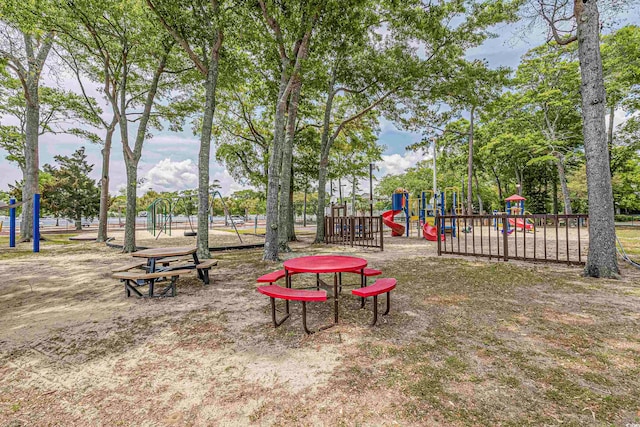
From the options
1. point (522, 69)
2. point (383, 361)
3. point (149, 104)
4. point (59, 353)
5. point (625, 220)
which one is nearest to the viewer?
point (383, 361)

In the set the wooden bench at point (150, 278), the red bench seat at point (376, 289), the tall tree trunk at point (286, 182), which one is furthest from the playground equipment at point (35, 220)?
the red bench seat at point (376, 289)

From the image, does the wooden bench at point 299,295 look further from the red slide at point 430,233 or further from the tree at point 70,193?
the tree at point 70,193

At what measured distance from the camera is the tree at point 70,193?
2788cm

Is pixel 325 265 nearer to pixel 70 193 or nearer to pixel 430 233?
pixel 430 233

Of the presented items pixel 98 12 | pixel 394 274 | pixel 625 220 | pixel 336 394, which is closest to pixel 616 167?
pixel 625 220

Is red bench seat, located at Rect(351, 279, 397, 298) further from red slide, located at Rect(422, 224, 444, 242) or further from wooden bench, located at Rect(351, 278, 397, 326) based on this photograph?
red slide, located at Rect(422, 224, 444, 242)

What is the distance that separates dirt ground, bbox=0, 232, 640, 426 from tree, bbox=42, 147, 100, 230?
Result: 100.0 ft

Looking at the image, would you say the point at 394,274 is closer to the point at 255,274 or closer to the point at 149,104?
the point at 255,274

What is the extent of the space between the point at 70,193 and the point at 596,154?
37593 mm

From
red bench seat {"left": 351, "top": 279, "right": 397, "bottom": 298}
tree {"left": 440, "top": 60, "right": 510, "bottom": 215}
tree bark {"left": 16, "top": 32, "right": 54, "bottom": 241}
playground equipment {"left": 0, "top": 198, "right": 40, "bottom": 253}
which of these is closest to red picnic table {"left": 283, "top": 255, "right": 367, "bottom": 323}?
red bench seat {"left": 351, "top": 279, "right": 397, "bottom": 298}

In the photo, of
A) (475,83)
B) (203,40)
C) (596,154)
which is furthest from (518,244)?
(203,40)

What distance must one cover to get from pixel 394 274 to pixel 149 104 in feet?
34.0

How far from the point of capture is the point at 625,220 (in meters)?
31.6

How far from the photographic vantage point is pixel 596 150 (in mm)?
5758
